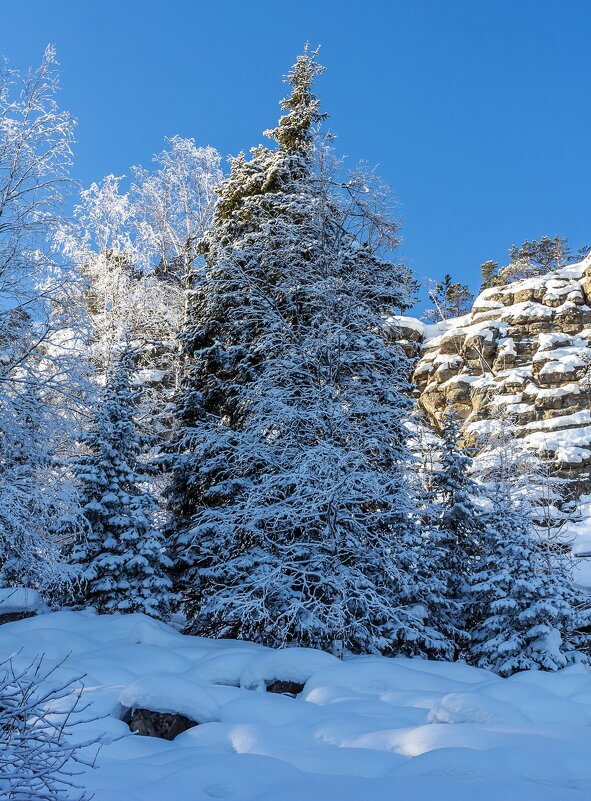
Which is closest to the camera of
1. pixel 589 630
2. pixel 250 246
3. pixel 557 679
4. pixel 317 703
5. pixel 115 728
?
pixel 115 728

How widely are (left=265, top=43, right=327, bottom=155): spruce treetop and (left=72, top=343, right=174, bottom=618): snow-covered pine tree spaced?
685 centimetres

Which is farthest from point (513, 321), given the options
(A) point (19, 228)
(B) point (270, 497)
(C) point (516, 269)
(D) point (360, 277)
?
(A) point (19, 228)

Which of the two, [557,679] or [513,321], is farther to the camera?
[513,321]

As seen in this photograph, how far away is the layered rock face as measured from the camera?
2945 centimetres

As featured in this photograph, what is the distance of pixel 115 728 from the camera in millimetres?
5660

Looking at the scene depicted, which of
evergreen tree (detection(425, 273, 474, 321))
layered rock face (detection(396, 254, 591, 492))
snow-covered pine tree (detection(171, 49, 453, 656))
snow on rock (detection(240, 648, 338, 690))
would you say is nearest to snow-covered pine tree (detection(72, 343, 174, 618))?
snow-covered pine tree (detection(171, 49, 453, 656))

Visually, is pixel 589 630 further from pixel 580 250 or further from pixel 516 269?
pixel 580 250

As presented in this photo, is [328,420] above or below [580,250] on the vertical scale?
below

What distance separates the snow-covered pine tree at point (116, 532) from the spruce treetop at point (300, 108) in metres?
6.85

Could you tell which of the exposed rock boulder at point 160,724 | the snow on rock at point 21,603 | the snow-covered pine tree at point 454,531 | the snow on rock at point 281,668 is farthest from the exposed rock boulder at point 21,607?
the snow-covered pine tree at point 454,531

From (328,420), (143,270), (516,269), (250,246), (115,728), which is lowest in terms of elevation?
(115,728)

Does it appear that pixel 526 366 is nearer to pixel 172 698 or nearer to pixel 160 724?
pixel 172 698

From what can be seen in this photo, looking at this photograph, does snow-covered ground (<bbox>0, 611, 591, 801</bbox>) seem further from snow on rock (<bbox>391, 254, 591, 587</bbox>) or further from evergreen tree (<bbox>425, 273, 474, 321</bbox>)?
evergreen tree (<bbox>425, 273, 474, 321</bbox>)

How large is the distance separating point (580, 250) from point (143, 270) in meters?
44.4
